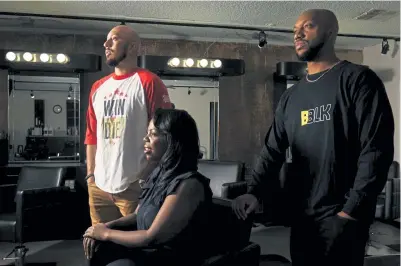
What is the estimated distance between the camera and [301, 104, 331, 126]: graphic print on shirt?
1288mm

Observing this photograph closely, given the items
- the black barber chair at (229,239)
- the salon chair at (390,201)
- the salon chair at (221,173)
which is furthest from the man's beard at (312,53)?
the salon chair at (390,201)

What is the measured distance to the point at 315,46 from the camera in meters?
1.35

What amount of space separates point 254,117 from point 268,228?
156 cm

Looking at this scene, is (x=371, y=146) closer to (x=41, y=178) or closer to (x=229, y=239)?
(x=229, y=239)

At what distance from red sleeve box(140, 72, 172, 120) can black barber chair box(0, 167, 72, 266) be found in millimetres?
1904

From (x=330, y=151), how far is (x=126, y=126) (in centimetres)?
88

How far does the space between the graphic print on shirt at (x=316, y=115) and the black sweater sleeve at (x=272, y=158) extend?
13 cm

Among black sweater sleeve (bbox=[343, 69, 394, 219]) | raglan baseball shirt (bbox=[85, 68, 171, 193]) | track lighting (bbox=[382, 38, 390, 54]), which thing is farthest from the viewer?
track lighting (bbox=[382, 38, 390, 54])

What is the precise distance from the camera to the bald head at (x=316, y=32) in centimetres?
134

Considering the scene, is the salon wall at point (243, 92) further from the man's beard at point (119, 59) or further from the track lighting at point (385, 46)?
the man's beard at point (119, 59)

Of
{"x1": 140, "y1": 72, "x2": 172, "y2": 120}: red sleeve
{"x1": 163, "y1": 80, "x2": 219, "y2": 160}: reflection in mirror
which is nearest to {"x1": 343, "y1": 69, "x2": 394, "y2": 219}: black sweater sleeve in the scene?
{"x1": 140, "y1": 72, "x2": 172, "y2": 120}: red sleeve

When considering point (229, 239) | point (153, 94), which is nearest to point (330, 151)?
point (229, 239)

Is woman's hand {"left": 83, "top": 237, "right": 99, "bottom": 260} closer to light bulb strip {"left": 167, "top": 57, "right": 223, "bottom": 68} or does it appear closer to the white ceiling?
the white ceiling

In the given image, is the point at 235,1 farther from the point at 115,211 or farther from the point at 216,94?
the point at 115,211
